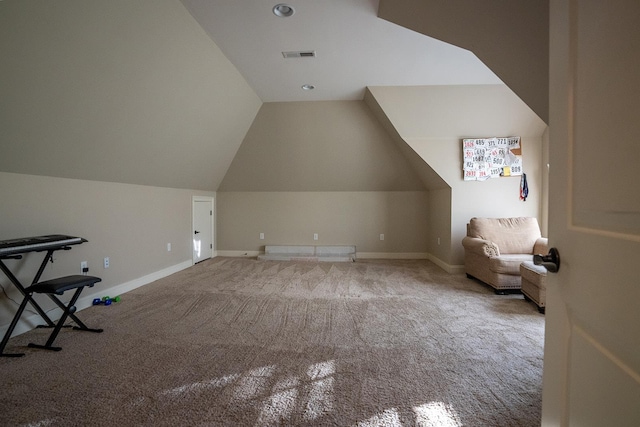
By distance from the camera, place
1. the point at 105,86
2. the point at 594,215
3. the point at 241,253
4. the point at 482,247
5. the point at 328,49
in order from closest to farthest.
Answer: the point at 594,215 < the point at 105,86 < the point at 328,49 < the point at 482,247 < the point at 241,253

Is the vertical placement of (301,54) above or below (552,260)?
above

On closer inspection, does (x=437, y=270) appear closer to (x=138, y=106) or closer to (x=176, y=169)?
(x=176, y=169)

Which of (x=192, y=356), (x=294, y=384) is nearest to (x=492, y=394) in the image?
(x=294, y=384)

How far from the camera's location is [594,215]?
75 centimetres

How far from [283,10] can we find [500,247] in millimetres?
3839

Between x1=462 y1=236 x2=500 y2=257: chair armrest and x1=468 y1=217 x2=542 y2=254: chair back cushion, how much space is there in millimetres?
150

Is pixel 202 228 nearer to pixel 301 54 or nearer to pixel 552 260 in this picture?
pixel 301 54

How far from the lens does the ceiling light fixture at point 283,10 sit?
259cm

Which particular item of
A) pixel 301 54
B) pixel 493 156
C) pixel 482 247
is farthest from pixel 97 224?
pixel 493 156

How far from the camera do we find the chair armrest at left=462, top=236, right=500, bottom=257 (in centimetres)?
395

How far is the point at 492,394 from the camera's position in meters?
1.85

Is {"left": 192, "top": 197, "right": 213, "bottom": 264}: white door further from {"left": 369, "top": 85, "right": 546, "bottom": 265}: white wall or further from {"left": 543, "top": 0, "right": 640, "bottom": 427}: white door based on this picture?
{"left": 543, "top": 0, "right": 640, "bottom": 427}: white door

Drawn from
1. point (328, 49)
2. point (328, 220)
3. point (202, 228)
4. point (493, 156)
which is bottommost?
point (202, 228)

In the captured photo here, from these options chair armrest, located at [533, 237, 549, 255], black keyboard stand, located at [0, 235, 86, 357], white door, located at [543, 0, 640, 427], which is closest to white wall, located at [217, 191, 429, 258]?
chair armrest, located at [533, 237, 549, 255]
